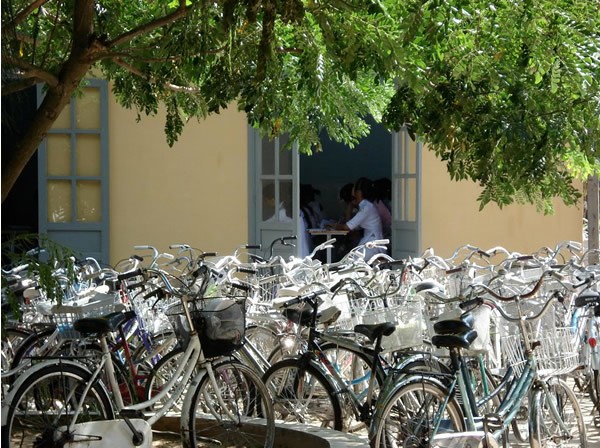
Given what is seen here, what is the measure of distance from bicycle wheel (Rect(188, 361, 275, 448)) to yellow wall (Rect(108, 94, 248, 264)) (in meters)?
5.94

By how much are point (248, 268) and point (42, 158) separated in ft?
14.8

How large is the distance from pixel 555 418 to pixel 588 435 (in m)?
1.23

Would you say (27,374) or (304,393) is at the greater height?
(27,374)

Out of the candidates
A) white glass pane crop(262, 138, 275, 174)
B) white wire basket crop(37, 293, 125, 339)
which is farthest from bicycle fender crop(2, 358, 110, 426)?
white glass pane crop(262, 138, 275, 174)

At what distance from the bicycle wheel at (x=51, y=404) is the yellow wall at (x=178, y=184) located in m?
6.35

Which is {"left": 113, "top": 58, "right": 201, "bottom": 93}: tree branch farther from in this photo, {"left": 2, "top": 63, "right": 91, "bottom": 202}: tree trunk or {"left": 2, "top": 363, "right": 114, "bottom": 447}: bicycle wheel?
{"left": 2, "top": 363, "right": 114, "bottom": 447}: bicycle wheel

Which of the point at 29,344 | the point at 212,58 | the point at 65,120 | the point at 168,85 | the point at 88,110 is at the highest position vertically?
the point at 88,110

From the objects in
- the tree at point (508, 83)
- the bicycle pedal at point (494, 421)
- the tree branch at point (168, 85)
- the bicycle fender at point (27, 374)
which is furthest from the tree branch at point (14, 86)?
the bicycle pedal at point (494, 421)

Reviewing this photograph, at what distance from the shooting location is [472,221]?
1179 centimetres

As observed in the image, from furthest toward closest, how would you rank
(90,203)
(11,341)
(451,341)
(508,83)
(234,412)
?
(90,203)
(11,341)
(234,412)
(451,341)
(508,83)

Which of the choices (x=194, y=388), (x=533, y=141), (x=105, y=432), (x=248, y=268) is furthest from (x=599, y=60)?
(x=248, y=268)

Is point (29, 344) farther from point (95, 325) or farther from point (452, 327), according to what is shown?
point (452, 327)

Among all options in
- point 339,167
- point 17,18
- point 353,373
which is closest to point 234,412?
point 353,373

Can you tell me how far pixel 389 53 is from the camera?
4.48m
